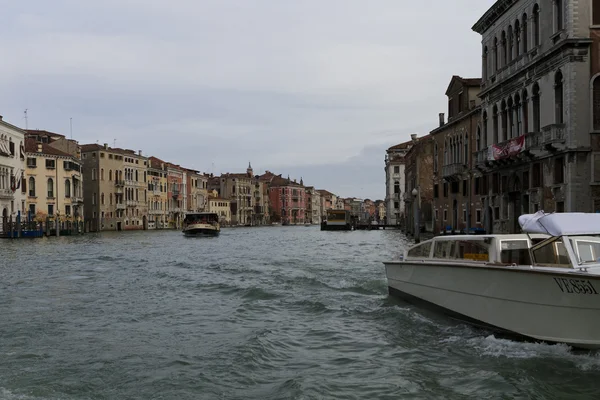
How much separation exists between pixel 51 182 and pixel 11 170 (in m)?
8.31

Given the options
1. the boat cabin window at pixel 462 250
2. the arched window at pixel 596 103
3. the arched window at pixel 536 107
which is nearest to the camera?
the boat cabin window at pixel 462 250

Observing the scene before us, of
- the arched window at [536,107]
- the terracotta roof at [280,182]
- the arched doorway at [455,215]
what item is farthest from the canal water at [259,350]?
the terracotta roof at [280,182]

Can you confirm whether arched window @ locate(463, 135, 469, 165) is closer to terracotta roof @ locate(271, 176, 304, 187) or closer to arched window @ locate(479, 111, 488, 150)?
arched window @ locate(479, 111, 488, 150)

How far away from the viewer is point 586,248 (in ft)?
25.0

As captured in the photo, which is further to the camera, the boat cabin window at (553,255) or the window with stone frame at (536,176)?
the window with stone frame at (536,176)

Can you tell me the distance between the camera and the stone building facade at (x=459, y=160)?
3503 cm

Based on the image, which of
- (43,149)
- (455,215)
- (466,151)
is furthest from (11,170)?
(466,151)

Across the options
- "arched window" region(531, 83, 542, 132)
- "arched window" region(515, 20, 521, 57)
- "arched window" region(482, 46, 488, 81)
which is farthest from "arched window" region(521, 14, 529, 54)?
"arched window" region(482, 46, 488, 81)

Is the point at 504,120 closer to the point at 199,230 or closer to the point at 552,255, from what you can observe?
the point at 552,255

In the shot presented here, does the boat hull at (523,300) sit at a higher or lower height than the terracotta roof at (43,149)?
lower

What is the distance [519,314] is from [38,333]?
6513mm

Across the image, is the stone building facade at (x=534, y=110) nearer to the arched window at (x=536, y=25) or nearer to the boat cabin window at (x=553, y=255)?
the arched window at (x=536, y=25)

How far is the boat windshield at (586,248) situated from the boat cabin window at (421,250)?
9.28ft

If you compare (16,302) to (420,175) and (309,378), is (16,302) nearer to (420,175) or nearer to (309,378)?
(309,378)
